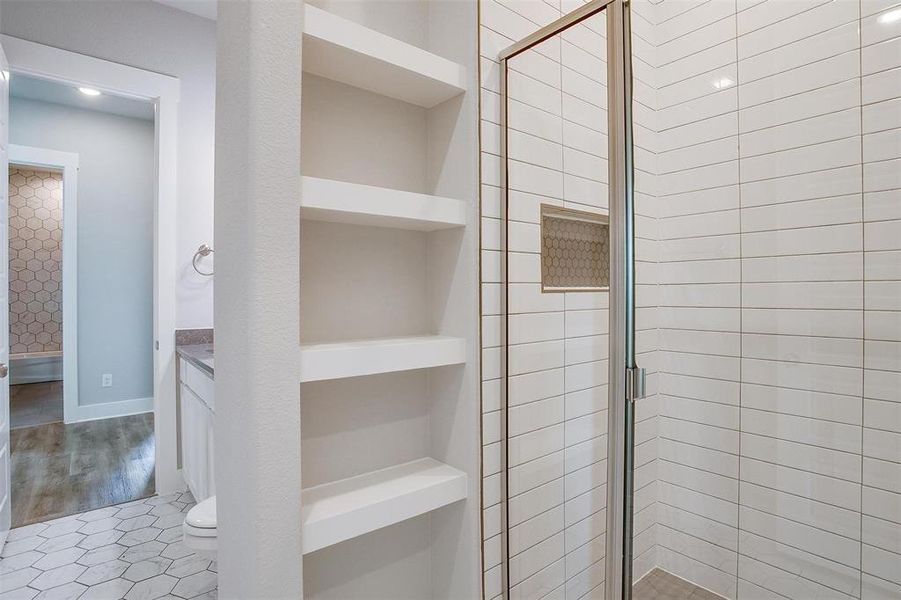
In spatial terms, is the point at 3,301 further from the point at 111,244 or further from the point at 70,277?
the point at 111,244

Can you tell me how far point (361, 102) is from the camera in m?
1.43

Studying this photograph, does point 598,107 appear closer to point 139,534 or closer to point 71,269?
point 139,534

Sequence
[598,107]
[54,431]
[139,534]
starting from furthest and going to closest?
[54,431] < [139,534] < [598,107]

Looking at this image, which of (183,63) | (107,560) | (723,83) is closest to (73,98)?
(183,63)

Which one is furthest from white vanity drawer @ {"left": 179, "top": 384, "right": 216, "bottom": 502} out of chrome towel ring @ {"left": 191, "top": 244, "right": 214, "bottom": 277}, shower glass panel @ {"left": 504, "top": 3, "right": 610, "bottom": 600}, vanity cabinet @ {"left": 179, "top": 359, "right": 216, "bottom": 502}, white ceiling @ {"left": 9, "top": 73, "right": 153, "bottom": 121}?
white ceiling @ {"left": 9, "top": 73, "right": 153, "bottom": 121}

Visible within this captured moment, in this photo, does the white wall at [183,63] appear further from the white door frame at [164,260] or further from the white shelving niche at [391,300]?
the white shelving niche at [391,300]

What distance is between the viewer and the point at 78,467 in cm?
344

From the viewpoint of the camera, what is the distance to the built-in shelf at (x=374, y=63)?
1.18m

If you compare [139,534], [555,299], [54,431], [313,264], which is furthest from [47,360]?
[555,299]

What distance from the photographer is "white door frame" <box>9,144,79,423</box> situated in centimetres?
438

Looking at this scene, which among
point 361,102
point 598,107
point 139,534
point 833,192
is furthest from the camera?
point 139,534

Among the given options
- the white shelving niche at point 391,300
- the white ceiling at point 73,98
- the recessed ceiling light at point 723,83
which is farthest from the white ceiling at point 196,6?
the recessed ceiling light at point 723,83

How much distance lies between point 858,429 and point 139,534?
3.12 m

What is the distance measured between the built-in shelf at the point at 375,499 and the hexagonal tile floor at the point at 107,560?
124 cm
